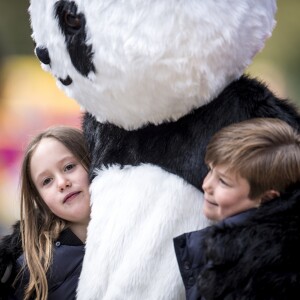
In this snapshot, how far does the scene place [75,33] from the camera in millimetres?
1548

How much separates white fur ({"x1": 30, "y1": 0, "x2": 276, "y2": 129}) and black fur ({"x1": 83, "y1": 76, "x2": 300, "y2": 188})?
3cm

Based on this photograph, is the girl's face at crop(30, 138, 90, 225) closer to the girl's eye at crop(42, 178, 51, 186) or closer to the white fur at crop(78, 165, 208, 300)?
the girl's eye at crop(42, 178, 51, 186)

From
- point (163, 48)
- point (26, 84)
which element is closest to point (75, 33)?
point (163, 48)

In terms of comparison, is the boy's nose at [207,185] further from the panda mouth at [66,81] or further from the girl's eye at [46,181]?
the girl's eye at [46,181]

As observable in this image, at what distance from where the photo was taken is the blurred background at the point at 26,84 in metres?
4.00

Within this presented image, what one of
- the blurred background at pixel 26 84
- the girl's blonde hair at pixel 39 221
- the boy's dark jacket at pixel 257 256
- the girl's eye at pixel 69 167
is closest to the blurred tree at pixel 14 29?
the blurred background at pixel 26 84

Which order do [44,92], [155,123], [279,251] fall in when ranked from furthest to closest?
[44,92]
[155,123]
[279,251]

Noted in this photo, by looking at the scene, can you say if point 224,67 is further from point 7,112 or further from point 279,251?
point 7,112

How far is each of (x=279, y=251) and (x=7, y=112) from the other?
3065 mm

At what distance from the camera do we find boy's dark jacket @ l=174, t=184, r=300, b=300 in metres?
1.34

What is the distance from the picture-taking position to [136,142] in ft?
5.36

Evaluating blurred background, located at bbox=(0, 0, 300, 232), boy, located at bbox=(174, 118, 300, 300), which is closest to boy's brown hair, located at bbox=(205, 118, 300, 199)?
boy, located at bbox=(174, 118, 300, 300)

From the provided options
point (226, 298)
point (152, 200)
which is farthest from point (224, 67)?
point (226, 298)

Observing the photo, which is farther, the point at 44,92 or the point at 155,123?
the point at 44,92
